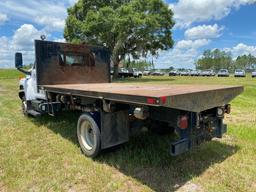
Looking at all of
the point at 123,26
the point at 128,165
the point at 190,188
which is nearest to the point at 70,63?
the point at 128,165

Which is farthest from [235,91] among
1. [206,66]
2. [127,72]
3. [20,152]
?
[206,66]

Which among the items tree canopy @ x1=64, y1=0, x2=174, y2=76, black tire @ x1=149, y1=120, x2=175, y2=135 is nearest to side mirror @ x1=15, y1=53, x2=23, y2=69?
black tire @ x1=149, y1=120, x2=175, y2=135

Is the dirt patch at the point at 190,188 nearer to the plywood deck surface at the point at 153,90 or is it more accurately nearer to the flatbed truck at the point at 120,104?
the flatbed truck at the point at 120,104

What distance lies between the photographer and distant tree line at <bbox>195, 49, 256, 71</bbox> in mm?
92500

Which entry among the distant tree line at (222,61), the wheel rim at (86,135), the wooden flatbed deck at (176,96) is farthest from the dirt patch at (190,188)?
the distant tree line at (222,61)

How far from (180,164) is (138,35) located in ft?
86.3

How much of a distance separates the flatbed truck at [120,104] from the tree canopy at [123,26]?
825 inches

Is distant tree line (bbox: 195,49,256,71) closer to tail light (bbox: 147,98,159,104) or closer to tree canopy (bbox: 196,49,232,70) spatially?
tree canopy (bbox: 196,49,232,70)

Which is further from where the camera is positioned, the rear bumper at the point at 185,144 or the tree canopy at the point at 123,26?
the tree canopy at the point at 123,26

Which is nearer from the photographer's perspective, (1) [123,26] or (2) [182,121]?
(2) [182,121]

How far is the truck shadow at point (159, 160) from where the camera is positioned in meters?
3.66

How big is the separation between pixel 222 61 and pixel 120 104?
96170 millimetres

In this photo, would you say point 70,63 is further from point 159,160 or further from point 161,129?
point 159,160

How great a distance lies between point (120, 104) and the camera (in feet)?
13.4
